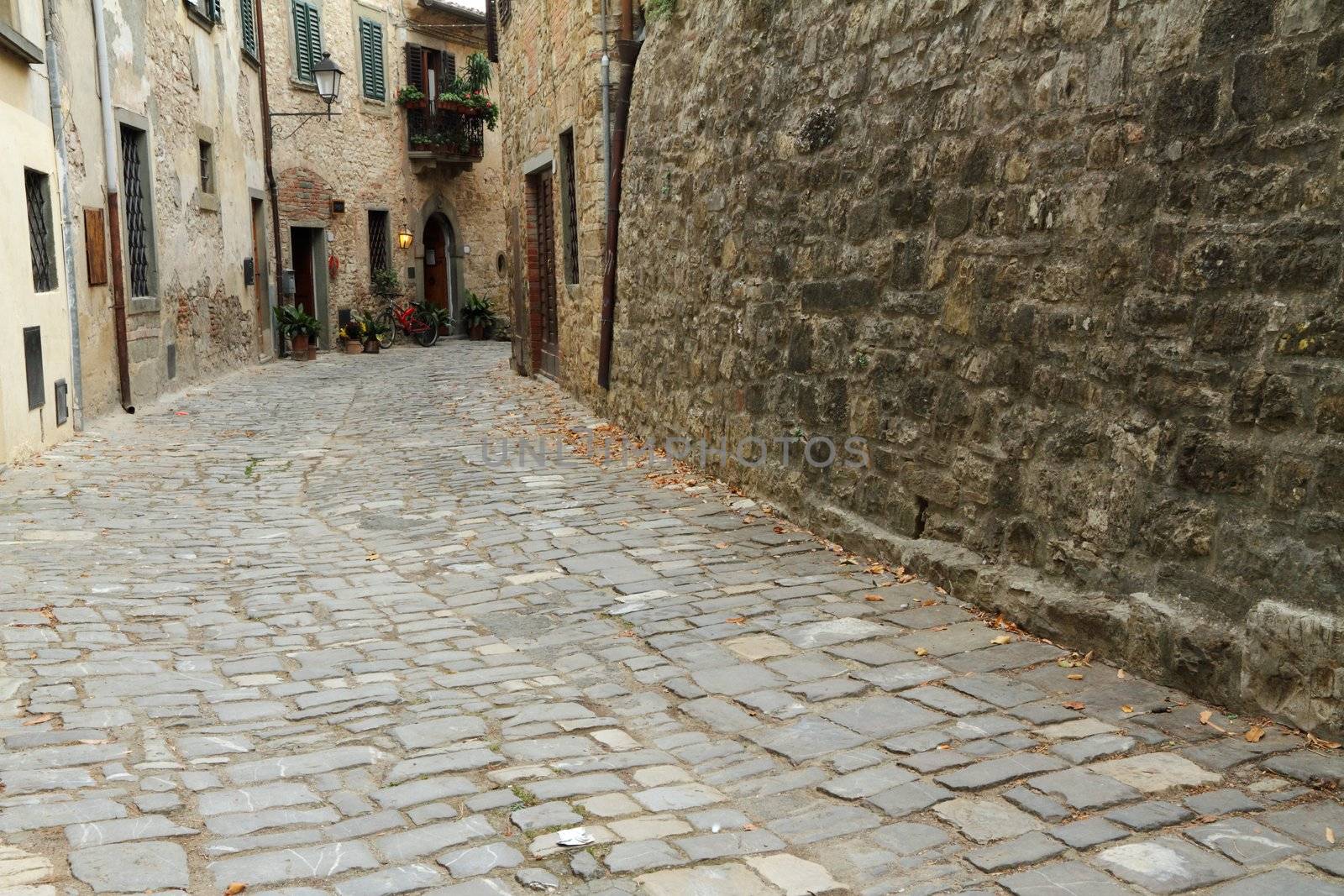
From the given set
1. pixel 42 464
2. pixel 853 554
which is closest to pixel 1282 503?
pixel 853 554

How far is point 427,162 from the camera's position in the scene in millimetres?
24250

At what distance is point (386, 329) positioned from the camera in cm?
2269

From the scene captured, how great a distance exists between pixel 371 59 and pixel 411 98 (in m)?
1.04

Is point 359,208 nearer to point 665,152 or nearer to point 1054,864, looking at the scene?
point 665,152

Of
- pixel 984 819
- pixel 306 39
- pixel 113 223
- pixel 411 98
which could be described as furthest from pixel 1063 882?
pixel 411 98

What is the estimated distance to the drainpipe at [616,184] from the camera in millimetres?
9406

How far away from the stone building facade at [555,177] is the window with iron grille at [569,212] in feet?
0.03

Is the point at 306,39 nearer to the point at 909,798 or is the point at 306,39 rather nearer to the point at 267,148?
the point at 267,148

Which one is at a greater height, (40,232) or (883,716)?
(40,232)

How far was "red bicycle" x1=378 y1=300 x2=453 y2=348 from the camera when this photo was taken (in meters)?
23.2

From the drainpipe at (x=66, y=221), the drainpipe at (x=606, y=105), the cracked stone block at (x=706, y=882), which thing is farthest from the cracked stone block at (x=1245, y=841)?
the drainpipe at (x=66, y=221)

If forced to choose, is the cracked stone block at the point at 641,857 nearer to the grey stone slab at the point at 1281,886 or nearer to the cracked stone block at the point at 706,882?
the cracked stone block at the point at 706,882

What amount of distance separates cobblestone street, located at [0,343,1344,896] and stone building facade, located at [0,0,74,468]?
7.10 feet

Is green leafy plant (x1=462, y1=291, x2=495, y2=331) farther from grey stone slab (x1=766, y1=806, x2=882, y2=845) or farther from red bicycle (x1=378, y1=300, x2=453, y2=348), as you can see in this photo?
grey stone slab (x1=766, y1=806, x2=882, y2=845)
